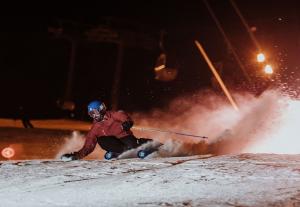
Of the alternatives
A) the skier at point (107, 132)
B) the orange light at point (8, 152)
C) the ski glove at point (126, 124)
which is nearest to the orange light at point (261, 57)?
the orange light at point (8, 152)

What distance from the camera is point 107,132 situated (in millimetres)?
10586

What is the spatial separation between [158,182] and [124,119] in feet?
11.2

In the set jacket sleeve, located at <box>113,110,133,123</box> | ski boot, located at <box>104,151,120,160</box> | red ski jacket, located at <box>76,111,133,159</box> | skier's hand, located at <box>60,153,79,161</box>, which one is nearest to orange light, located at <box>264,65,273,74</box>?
red ski jacket, located at <box>76,111,133,159</box>

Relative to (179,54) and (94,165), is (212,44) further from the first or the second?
(94,165)

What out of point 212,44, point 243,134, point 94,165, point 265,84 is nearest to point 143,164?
point 94,165

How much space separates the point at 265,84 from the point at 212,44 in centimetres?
448

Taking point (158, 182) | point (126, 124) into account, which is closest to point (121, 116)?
point (126, 124)

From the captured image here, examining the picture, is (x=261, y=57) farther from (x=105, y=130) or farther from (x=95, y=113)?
(x=95, y=113)

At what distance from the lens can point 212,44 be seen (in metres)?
25.9

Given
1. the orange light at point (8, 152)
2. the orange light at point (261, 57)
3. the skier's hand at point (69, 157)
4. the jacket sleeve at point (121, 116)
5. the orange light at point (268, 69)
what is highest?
the orange light at point (261, 57)

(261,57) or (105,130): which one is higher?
(261,57)

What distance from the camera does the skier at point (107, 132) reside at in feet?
33.9

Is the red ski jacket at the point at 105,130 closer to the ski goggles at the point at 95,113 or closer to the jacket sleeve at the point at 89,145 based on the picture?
the jacket sleeve at the point at 89,145

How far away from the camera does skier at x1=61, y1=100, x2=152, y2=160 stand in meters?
10.3
